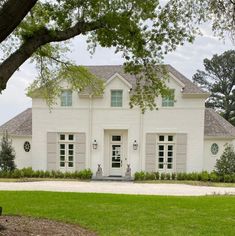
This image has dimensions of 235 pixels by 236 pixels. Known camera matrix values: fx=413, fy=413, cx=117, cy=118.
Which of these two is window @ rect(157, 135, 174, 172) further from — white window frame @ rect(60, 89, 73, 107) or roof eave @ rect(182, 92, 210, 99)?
white window frame @ rect(60, 89, 73, 107)

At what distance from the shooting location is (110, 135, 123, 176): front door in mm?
26172

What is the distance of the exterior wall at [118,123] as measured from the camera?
25391 millimetres

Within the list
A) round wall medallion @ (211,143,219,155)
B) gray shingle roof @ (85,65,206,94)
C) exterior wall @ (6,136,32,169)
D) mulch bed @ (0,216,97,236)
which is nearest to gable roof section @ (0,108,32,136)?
exterior wall @ (6,136,32,169)

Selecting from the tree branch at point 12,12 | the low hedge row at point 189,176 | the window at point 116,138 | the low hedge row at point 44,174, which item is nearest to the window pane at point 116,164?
the window at point 116,138

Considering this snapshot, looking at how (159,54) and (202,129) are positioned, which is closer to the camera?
(159,54)

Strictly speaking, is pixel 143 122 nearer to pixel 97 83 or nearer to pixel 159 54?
pixel 97 83

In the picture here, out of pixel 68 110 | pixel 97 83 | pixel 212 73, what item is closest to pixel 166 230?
pixel 97 83

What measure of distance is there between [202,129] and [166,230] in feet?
57.1

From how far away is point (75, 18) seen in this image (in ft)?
26.5

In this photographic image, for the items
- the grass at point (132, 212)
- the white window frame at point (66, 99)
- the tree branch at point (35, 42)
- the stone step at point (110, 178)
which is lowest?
the stone step at point (110, 178)

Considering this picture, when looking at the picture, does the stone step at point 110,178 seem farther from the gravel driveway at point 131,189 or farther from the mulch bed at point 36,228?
the mulch bed at point 36,228

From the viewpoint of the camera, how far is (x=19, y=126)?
2819 centimetres

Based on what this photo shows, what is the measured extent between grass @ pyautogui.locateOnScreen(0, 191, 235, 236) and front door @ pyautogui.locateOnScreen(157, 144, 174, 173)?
11.8 meters

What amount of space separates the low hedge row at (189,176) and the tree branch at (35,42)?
689 inches
